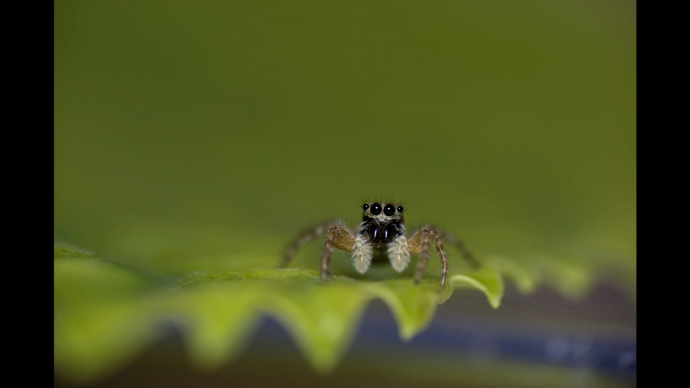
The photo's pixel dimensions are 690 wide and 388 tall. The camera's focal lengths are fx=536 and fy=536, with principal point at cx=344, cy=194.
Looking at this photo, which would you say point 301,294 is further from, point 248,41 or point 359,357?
point 248,41

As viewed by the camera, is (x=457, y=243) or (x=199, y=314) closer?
(x=199, y=314)

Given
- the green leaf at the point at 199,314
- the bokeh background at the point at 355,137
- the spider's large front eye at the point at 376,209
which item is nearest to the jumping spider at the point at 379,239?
the spider's large front eye at the point at 376,209

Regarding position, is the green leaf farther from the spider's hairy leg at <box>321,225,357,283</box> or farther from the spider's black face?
the spider's black face

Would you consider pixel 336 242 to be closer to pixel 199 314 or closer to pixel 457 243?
pixel 457 243

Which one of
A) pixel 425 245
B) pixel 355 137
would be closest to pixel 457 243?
pixel 425 245

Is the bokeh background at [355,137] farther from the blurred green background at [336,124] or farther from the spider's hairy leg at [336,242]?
the spider's hairy leg at [336,242]

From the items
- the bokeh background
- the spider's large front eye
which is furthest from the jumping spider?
the bokeh background

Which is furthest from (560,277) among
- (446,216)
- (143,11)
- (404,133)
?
(143,11)
